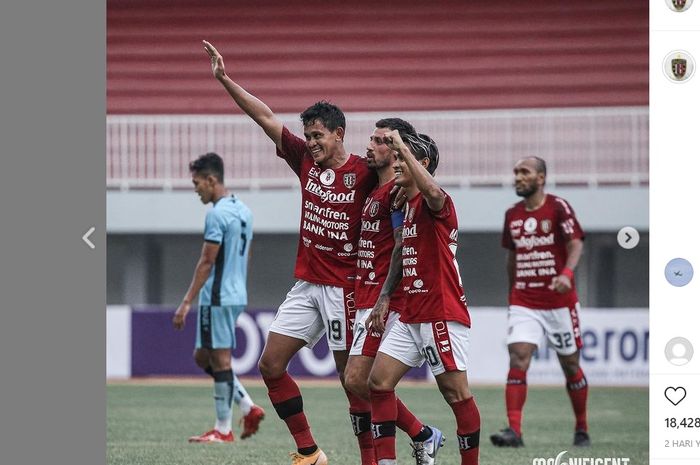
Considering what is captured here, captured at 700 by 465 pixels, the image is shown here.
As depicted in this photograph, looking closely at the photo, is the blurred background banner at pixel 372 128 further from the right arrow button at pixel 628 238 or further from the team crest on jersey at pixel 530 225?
the right arrow button at pixel 628 238

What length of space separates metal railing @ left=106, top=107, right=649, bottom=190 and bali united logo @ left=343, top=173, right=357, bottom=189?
8293 mm

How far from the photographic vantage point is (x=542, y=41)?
44.6 ft

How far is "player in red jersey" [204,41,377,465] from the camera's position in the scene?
5883 millimetres

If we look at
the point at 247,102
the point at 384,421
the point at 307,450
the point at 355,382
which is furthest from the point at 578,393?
the point at 247,102

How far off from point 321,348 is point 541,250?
18.0ft

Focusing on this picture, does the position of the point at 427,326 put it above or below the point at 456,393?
above

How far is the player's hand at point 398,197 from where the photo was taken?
18.3ft

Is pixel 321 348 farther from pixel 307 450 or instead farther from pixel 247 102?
pixel 247 102

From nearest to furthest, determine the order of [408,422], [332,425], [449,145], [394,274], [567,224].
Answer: [394,274]
[408,422]
[567,224]
[332,425]
[449,145]

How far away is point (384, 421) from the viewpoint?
5520 mm
